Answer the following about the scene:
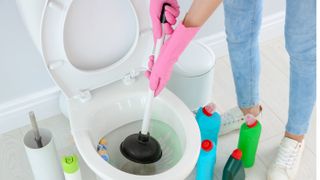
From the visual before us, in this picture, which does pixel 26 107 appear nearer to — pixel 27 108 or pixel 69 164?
pixel 27 108

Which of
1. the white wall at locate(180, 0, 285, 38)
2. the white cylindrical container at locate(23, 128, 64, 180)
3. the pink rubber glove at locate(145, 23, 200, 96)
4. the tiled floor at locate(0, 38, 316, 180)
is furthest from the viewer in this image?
the white wall at locate(180, 0, 285, 38)

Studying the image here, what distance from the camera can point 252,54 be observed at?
5.00 ft

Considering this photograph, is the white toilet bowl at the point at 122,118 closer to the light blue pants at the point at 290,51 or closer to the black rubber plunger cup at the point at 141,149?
the black rubber plunger cup at the point at 141,149

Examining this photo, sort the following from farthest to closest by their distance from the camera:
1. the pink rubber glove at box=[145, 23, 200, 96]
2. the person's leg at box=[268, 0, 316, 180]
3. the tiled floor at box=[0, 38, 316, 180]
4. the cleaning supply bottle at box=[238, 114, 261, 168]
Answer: the tiled floor at box=[0, 38, 316, 180] < the cleaning supply bottle at box=[238, 114, 261, 168] < the person's leg at box=[268, 0, 316, 180] < the pink rubber glove at box=[145, 23, 200, 96]

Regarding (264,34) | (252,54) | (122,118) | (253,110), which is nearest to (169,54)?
(122,118)

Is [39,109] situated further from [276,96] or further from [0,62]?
[276,96]

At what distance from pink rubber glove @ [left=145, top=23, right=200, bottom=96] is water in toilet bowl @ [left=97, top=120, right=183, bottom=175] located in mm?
194

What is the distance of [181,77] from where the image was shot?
160cm

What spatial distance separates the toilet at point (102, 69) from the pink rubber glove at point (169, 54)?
0.36 ft

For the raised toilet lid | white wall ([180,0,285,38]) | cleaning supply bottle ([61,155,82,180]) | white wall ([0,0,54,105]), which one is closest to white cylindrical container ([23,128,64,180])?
cleaning supply bottle ([61,155,82,180])

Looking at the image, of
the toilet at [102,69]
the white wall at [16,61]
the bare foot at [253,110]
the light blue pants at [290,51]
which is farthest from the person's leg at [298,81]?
the white wall at [16,61]

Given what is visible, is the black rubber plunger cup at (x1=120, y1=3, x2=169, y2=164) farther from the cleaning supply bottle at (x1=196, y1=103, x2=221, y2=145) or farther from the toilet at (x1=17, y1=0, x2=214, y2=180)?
the cleaning supply bottle at (x1=196, y1=103, x2=221, y2=145)

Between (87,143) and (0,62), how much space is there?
494 mm

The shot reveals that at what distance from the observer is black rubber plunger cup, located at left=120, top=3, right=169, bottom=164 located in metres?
1.32
